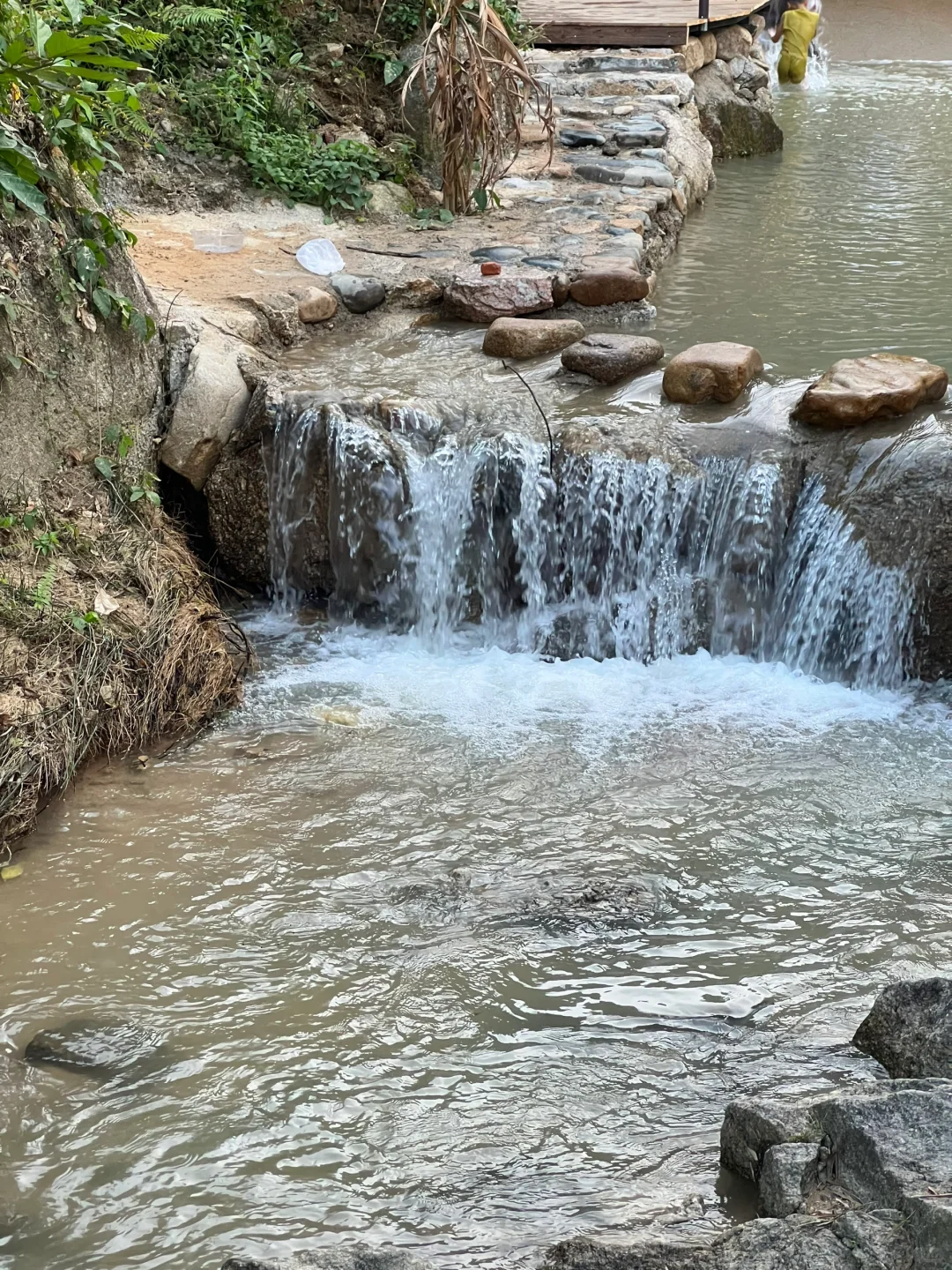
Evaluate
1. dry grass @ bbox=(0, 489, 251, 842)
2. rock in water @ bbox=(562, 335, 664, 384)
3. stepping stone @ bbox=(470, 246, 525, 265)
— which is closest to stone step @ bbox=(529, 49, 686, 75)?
stepping stone @ bbox=(470, 246, 525, 265)

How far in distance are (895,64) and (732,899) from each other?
42.0 feet

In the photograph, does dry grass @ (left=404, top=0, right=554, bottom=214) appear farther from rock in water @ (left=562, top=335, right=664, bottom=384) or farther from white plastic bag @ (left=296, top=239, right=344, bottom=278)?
rock in water @ (left=562, top=335, right=664, bottom=384)

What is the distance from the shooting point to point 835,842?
3.99 meters

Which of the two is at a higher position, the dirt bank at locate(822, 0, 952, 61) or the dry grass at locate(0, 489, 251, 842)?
the dirt bank at locate(822, 0, 952, 61)

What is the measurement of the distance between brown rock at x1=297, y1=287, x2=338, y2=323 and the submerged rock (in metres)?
4.72

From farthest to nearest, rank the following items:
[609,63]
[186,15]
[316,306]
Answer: [609,63] < [186,15] < [316,306]

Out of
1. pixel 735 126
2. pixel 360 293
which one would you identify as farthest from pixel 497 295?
pixel 735 126

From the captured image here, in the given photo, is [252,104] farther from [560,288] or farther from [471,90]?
[560,288]

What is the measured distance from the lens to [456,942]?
11.8ft

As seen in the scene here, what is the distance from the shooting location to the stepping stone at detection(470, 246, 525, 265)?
6.77 m

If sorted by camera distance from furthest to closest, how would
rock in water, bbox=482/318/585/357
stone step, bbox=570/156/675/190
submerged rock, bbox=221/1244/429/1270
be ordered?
stone step, bbox=570/156/675/190
rock in water, bbox=482/318/585/357
submerged rock, bbox=221/1244/429/1270

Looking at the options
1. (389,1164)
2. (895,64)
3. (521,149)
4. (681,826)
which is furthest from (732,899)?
(895,64)

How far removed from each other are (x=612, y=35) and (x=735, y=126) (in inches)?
47.1

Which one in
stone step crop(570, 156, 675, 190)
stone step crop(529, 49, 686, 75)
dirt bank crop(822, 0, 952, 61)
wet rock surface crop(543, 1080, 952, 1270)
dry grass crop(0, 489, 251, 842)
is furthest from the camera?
dirt bank crop(822, 0, 952, 61)
